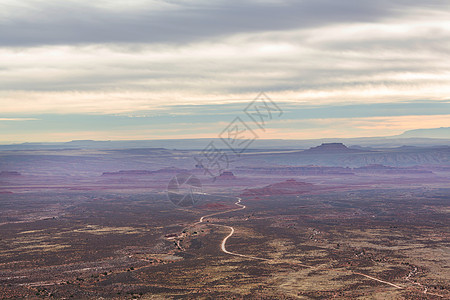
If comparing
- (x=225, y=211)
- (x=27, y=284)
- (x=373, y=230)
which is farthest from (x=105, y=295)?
(x=225, y=211)

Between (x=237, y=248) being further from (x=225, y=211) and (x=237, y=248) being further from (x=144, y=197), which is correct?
(x=144, y=197)

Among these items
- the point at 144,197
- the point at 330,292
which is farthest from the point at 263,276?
the point at 144,197

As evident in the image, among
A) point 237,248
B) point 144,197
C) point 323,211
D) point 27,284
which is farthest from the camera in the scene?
point 144,197

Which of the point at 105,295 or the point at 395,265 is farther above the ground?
the point at 105,295

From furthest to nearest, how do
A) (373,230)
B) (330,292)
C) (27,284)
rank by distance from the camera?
(373,230) → (27,284) → (330,292)

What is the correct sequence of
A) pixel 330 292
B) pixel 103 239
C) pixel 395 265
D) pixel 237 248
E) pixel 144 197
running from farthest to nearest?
1. pixel 144 197
2. pixel 103 239
3. pixel 237 248
4. pixel 395 265
5. pixel 330 292

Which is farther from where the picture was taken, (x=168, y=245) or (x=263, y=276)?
(x=168, y=245)

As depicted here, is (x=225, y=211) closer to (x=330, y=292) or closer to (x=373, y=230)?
(x=373, y=230)

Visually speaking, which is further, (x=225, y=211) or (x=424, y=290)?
(x=225, y=211)

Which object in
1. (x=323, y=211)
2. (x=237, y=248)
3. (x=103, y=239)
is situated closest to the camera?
(x=237, y=248)

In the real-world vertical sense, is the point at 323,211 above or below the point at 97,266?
below
